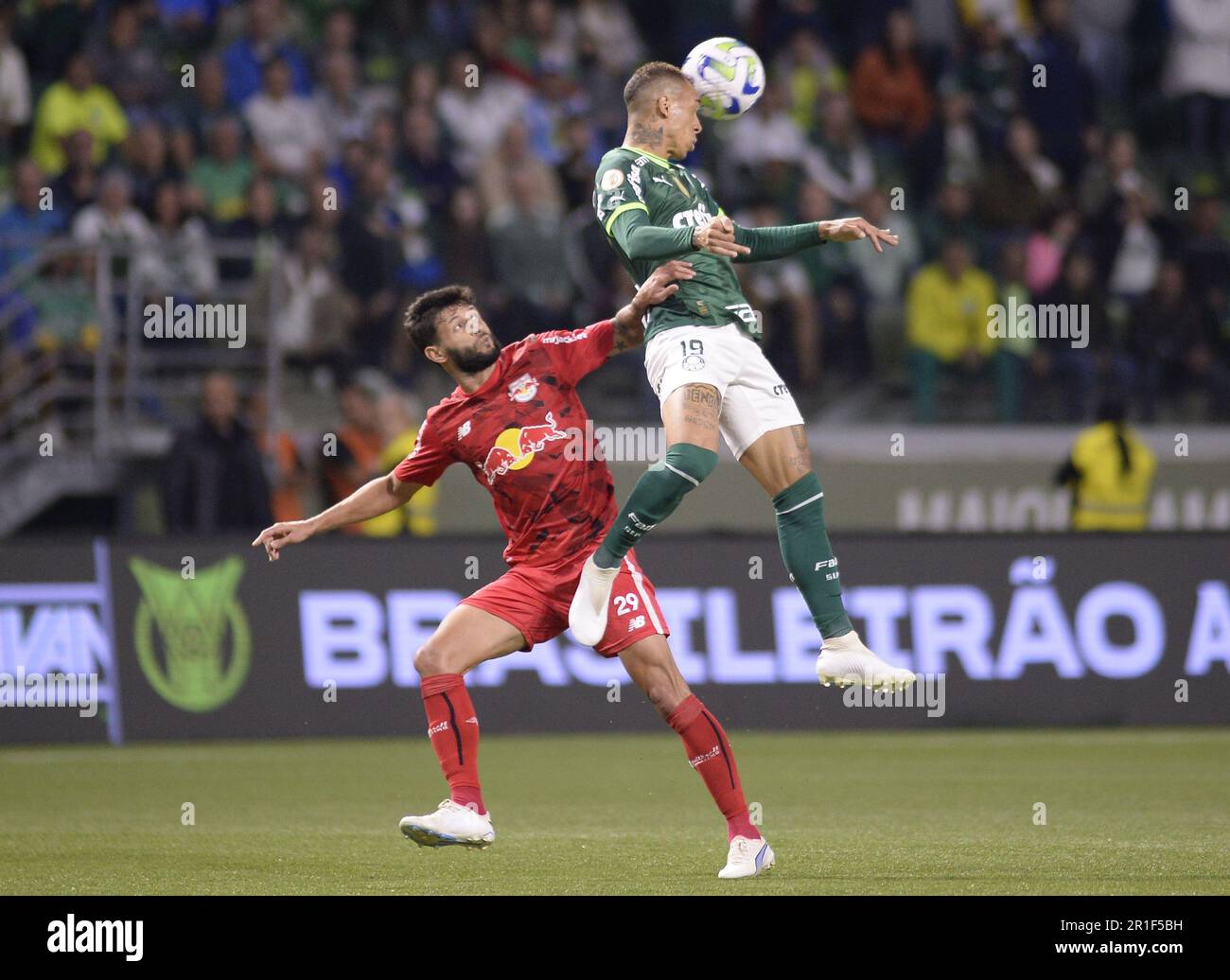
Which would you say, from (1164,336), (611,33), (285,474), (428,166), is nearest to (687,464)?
(285,474)

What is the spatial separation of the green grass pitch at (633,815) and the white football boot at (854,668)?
700 millimetres

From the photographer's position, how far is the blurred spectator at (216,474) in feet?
50.5

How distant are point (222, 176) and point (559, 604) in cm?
1061

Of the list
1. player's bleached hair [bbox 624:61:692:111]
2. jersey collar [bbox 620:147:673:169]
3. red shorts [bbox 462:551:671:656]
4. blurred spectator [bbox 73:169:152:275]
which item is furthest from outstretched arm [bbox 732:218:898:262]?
blurred spectator [bbox 73:169:152:275]

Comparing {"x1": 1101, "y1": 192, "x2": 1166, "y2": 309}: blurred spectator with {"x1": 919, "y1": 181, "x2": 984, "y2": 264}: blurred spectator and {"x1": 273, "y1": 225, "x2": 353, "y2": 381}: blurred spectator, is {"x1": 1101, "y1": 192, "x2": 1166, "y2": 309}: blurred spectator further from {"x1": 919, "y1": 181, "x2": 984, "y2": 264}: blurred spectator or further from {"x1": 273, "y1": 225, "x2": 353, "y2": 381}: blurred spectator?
{"x1": 273, "y1": 225, "x2": 353, "y2": 381}: blurred spectator

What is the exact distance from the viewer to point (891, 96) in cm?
1933

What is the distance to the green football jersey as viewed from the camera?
7922 millimetres

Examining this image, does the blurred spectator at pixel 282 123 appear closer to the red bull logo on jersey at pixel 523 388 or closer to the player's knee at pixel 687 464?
the red bull logo on jersey at pixel 523 388

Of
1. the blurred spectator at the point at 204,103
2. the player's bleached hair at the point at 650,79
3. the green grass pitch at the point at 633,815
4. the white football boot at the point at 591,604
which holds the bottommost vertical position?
the green grass pitch at the point at 633,815

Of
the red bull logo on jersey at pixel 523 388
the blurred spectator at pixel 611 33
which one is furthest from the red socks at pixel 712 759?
the blurred spectator at pixel 611 33

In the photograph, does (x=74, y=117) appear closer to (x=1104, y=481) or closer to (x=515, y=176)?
(x=515, y=176)

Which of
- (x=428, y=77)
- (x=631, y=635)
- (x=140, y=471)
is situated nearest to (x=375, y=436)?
(x=140, y=471)

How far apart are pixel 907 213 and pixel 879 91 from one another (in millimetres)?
1437

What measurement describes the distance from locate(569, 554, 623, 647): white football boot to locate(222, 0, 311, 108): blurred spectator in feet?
38.5
